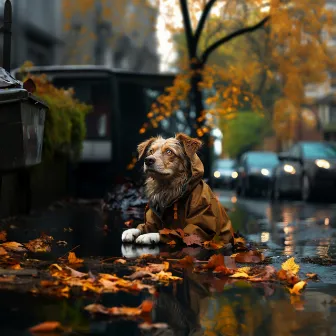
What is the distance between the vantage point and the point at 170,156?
8.46 m

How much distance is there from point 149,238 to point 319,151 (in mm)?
15012

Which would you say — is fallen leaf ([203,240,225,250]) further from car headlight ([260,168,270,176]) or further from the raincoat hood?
car headlight ([260,168,270,176])

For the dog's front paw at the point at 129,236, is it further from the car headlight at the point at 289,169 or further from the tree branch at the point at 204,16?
the car headlight at the point at 289,169

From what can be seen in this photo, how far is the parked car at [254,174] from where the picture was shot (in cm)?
2944

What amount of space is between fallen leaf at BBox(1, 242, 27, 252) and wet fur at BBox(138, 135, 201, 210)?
135cm

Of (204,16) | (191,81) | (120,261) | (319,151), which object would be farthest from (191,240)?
(319,151)

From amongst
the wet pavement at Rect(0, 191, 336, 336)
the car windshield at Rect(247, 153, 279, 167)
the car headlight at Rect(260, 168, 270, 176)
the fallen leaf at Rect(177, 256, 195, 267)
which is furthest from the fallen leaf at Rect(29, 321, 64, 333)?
the car windshield at Rect(247, 153, 279, 167)

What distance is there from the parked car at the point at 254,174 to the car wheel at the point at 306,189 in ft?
20.0

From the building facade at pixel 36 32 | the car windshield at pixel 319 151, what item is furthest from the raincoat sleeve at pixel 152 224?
the building facade at pixel 36 32

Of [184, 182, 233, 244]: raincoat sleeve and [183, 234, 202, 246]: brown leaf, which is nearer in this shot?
[183, 234, 202, 246]: brown leaf

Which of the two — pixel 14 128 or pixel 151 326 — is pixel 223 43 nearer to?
pixel 14 128

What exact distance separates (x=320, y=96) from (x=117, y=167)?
62244mm

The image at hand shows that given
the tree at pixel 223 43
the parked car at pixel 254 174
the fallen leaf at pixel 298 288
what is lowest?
the parked car at pixel 254 174

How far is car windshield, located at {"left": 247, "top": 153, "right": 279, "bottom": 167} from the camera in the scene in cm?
3072
